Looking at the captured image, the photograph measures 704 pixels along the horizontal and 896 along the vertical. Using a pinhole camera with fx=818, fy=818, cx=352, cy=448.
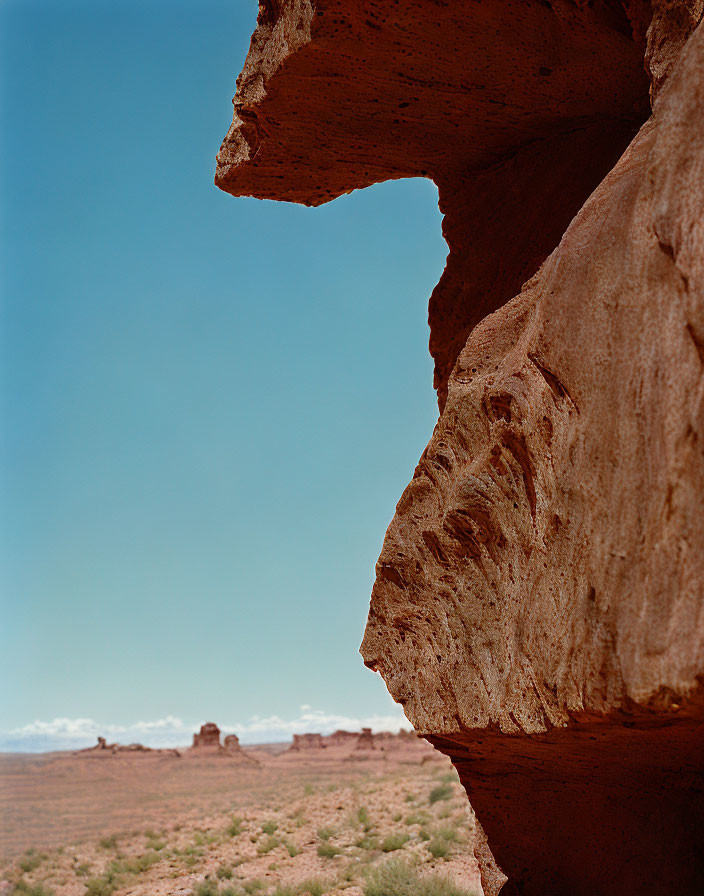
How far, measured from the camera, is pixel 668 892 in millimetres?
4758

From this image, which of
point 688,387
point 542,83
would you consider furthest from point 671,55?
point 542,83

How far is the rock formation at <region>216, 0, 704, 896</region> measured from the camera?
2.93 metres

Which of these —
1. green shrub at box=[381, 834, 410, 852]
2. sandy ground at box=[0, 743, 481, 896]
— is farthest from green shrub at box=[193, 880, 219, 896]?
green shrub at box=[381, 834, 410, 852]

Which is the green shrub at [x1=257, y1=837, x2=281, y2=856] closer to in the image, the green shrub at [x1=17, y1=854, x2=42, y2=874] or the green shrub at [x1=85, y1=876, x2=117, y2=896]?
the green shrub at [x1=85, y1=876, x2=117, y2=896]

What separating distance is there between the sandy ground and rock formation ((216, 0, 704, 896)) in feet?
23.8

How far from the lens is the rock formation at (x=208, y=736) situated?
225ft

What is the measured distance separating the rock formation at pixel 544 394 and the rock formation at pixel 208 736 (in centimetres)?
6711

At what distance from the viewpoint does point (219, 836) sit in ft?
71.4

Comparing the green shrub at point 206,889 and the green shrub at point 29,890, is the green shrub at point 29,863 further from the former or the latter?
the green shrub at point 206,889

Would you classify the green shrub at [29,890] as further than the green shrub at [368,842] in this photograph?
Yes

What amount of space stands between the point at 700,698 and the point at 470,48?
425 centimetres

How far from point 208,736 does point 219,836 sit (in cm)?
5009

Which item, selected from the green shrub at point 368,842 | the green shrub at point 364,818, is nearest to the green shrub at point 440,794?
the green shrub at point 364,818

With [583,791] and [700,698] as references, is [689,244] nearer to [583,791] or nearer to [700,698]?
[700,698]
